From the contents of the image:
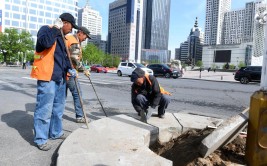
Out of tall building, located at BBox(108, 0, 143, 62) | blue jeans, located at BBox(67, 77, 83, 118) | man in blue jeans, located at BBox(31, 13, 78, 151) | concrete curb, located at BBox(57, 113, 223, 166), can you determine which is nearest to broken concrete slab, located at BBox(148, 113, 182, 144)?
concrete curb, located at BBox(57, 113, 223, 166)

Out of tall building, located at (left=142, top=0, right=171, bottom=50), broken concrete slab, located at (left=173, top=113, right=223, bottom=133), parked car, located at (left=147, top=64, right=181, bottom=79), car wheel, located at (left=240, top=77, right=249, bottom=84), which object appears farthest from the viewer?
tall building, located at (left=142, top=0, right=171, bottom=50)

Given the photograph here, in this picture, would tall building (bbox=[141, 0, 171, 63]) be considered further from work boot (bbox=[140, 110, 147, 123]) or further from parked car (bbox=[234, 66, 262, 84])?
work boot (bbox=[140, 110, 147, 123])

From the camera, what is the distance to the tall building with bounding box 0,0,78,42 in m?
90.0

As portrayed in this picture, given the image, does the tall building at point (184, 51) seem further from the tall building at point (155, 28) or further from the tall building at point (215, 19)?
the tall building at point (215, 19)

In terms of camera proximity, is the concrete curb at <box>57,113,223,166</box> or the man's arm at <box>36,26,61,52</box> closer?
the concrete curb at <box>57,113,223,166</box>

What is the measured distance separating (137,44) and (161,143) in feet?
428

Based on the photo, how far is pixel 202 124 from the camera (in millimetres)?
4445

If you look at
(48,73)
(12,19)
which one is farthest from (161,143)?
(12,19)

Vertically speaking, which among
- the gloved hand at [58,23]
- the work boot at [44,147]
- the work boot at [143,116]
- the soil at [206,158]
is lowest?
the work boot at [44,147]

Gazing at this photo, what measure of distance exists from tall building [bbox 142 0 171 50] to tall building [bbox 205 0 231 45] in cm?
2991

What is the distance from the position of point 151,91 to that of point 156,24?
147 m

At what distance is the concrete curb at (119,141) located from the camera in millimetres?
2768

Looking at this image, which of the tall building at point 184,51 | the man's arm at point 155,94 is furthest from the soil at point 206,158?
the tall building at point 184,51

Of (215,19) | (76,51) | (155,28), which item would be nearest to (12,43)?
(76,51)
